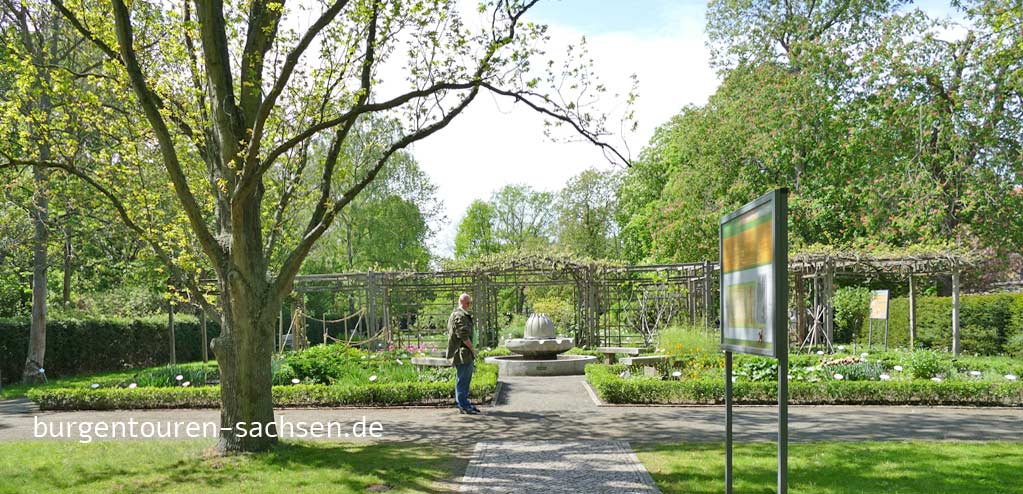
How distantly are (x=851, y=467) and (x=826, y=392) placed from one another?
503 centimetres

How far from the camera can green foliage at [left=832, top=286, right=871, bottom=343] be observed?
25219 millimetres

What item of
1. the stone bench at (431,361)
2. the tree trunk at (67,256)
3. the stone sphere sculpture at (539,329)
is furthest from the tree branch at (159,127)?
the tree trunk at (67,256)

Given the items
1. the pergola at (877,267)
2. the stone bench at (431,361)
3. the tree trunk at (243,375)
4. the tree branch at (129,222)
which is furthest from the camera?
the pergola at (877,267)

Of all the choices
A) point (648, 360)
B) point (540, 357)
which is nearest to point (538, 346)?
point (540, 357)

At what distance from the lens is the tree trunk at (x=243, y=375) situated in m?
8.42

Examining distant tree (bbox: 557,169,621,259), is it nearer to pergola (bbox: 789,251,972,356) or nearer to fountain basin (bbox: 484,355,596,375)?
pergola (bbox: 789,251,972,356)

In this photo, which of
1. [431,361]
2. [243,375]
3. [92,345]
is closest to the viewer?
[243,375]

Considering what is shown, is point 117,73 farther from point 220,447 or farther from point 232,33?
point 220,447

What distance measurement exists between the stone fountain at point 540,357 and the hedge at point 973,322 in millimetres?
10800

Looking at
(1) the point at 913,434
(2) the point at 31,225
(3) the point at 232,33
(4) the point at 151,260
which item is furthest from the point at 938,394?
(2) the point at 31,225

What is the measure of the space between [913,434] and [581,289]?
13741mm

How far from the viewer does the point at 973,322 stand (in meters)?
21.1

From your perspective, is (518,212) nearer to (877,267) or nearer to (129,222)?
(877,267)

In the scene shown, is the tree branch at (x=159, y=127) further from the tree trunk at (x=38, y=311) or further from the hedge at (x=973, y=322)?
the hedge at (x=973, y=322)
